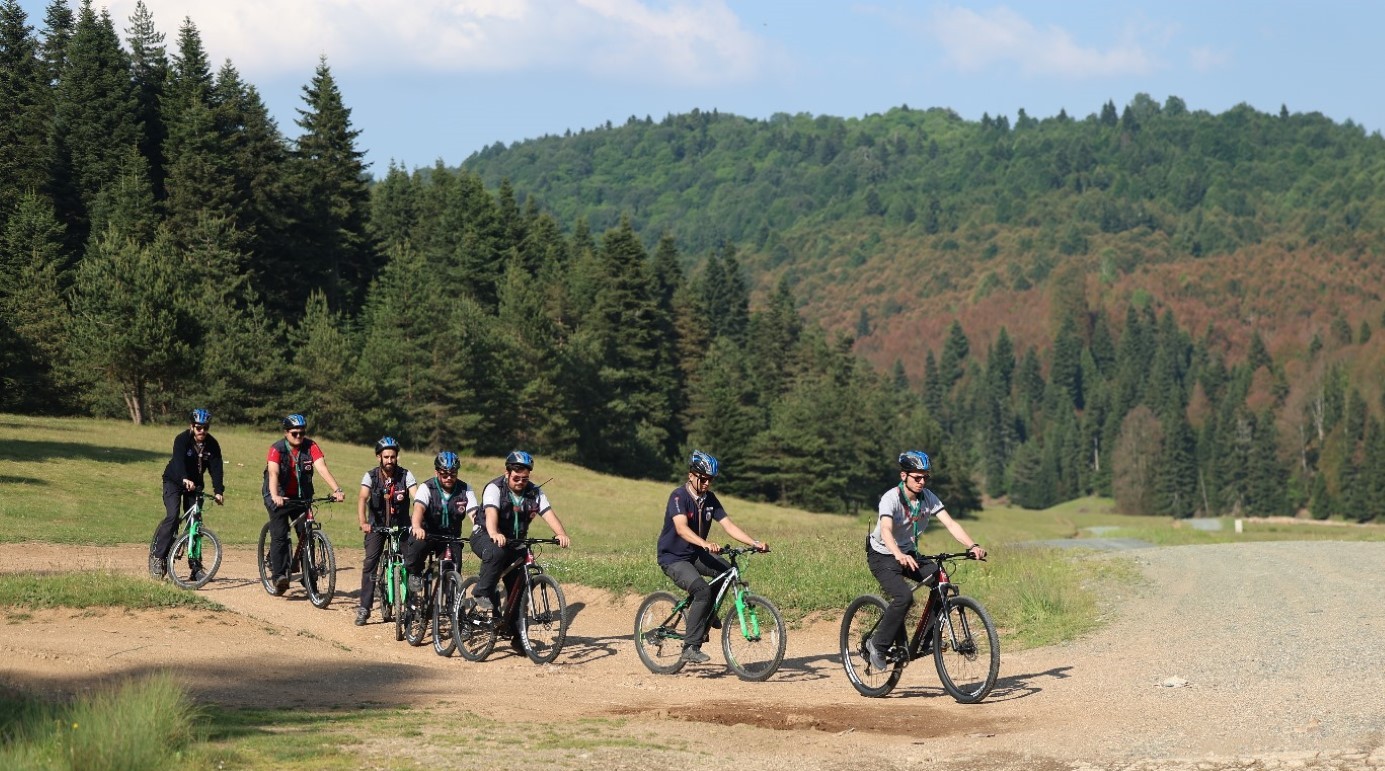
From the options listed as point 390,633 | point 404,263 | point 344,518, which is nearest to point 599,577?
point 390,633

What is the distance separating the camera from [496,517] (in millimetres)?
15219

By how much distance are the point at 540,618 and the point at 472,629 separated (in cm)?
81

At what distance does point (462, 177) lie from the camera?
12106 cm

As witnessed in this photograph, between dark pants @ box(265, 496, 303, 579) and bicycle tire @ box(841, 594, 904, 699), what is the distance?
820cm

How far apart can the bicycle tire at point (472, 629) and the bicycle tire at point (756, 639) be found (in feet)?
8.84

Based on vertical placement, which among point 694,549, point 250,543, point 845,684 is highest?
point 694,549

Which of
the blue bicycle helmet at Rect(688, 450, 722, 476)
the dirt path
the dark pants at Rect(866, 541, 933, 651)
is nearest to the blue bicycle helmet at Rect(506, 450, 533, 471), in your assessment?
the blue bicycle helmet at Rect(688, 450, 722, 476)

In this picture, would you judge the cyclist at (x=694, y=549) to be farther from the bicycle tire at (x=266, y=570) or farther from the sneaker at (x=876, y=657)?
the bicycle tire at (x=266, y=570)

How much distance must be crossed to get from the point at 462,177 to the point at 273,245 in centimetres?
3555

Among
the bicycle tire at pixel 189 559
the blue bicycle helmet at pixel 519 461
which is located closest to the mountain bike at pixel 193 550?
the bicycle tire at pixel 189 559

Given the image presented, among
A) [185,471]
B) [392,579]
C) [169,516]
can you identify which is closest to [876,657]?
[392,579]

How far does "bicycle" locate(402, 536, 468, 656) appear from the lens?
16219 mm

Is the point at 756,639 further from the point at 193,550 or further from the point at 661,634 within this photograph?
the point at 193,550

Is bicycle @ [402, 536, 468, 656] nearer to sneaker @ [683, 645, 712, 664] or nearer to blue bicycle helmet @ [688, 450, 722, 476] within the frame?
sneaker @ [683, 645, 712, 664]
